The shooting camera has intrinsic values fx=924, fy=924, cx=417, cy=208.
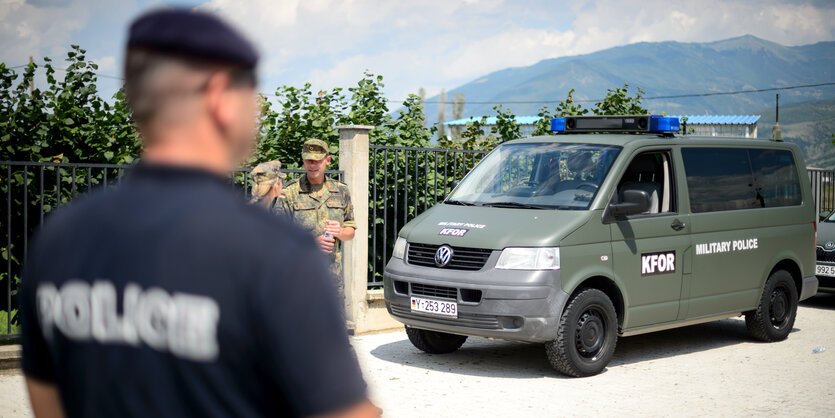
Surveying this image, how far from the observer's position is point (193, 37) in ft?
4.95

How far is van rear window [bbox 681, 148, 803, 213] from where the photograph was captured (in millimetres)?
8891

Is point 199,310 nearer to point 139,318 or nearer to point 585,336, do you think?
point 139,318

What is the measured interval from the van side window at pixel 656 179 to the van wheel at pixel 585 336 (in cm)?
117

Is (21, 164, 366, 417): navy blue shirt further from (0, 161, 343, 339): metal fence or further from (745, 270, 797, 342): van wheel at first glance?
(745, 270, 797, 342): van wheel

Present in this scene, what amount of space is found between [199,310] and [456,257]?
6.45 m

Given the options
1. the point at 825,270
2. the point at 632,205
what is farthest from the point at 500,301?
the point at 825,270

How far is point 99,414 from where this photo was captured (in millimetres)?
1514

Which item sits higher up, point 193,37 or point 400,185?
point 193,37

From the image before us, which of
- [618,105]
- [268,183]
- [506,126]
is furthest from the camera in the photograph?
[618,105]

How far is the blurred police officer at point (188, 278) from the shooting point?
1426 mm

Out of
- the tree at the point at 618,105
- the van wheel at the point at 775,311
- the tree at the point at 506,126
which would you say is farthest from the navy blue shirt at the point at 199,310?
the tree at the point at 618,105

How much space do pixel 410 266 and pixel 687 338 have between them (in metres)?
3.75

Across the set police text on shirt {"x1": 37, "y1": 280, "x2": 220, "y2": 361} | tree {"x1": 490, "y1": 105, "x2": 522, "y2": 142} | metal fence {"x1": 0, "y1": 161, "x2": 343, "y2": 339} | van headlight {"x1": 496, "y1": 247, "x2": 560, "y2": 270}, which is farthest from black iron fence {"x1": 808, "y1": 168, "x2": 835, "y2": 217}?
police text on shirt {"x1": 37, "y1": 280, "x2": 220, "y2": 361}

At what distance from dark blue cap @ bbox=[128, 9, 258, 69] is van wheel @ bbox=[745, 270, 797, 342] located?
8.97 meters
